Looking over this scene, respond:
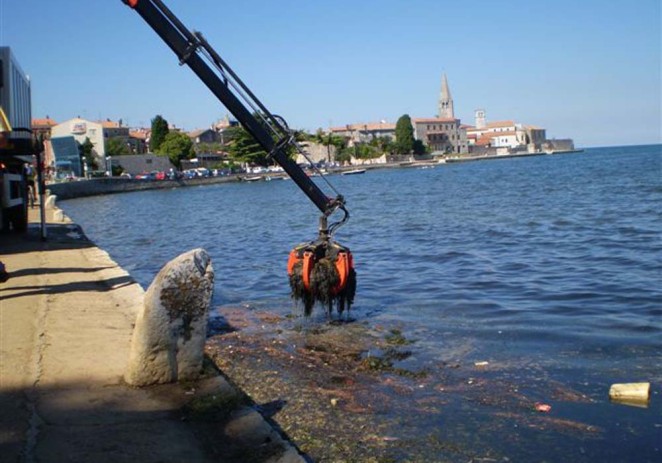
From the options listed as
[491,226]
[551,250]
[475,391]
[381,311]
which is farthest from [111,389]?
[491,226]

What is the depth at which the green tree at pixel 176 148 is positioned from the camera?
443 ft

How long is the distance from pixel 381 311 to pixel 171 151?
127 metres

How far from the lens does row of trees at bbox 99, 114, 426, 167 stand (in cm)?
13588

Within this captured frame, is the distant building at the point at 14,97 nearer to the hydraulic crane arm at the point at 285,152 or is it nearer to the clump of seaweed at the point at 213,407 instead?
the hydraulic crane arm at the point at 285,152

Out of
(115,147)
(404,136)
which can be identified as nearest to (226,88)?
(115,147)

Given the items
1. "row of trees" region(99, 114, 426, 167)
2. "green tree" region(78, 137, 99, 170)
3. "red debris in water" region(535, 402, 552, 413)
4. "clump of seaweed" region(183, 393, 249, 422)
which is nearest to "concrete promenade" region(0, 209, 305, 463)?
"clump of seaweed" region(183, 393, 249, 422)

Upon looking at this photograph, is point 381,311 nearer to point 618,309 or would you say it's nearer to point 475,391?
point 618,309

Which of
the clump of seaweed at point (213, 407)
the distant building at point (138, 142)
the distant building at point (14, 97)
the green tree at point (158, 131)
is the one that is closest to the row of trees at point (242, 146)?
the green tree at point (158, 131)

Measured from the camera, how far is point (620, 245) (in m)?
20.6

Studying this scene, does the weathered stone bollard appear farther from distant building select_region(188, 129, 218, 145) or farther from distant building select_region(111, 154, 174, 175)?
distant building select_region(188, 129, 218, 145)

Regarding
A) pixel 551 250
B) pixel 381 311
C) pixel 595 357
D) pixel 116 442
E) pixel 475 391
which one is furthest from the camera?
pixel 551 250

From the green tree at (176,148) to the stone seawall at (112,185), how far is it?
15305 mm

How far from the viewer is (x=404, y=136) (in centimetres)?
18188

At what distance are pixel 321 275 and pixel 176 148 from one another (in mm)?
128460
